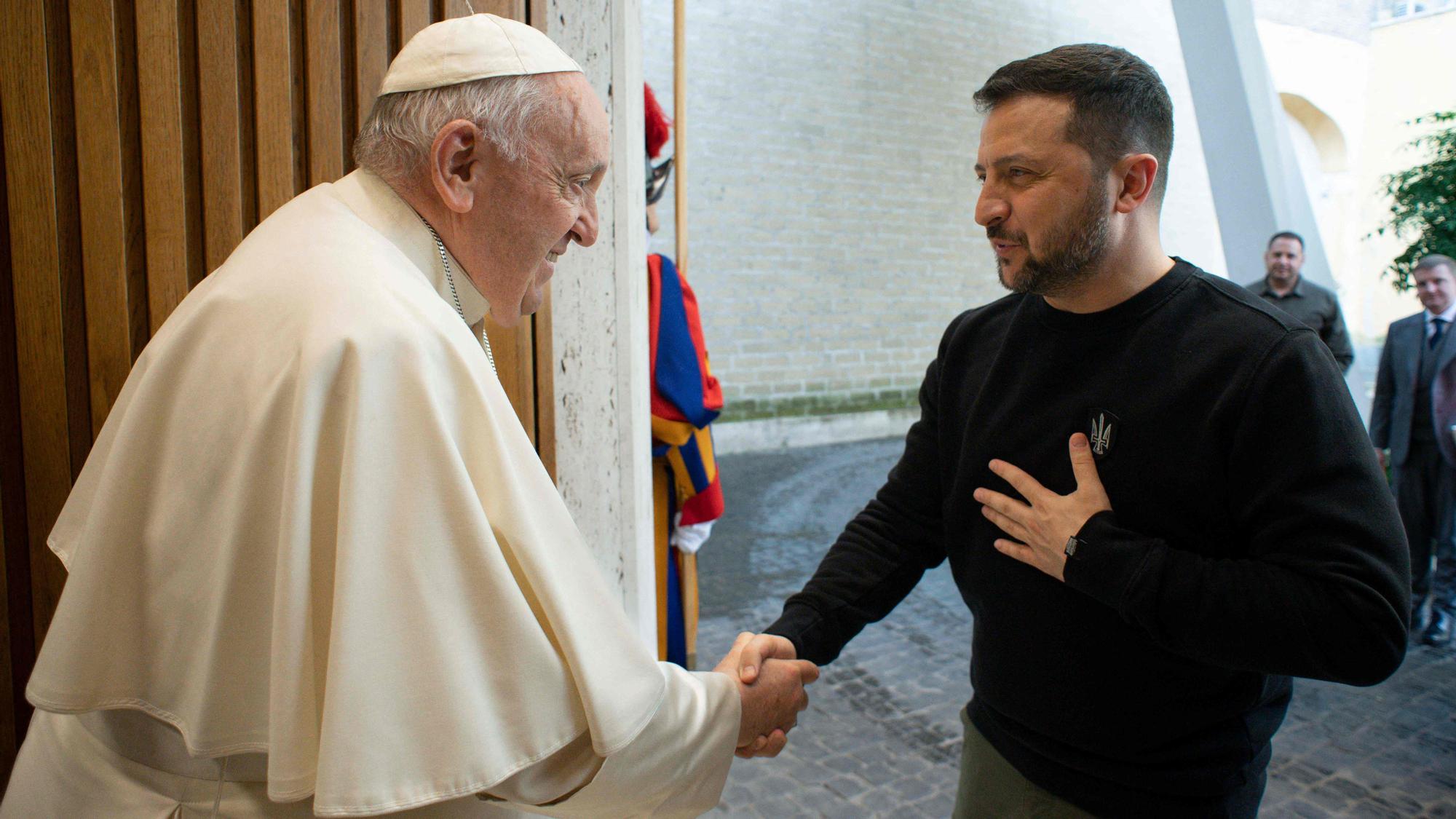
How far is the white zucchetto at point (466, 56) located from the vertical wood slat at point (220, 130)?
83cm

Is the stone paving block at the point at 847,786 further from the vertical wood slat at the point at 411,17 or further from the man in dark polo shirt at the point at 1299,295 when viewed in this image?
the man in dark polo shirt at the point at 1299,295

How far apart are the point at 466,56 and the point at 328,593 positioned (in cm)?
79

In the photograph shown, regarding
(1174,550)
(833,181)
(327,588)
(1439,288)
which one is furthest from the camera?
(833,181)

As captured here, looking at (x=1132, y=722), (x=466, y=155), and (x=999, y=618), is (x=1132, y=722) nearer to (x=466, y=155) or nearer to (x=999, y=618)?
(x=999, y=618)

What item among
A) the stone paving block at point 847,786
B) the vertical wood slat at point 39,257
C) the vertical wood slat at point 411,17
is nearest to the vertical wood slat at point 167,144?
the vertical wood slat at point 39,257

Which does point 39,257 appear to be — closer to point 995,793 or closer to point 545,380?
point 545,380

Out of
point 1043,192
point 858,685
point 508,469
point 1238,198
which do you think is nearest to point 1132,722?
point 1043,192

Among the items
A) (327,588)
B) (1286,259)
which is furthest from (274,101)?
(1286,259)

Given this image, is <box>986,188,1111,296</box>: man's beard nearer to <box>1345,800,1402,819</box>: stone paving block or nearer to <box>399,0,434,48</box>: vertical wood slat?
<box>399,0,434,48</box>: vertical wood slat

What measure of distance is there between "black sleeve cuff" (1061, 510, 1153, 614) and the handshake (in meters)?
0.51

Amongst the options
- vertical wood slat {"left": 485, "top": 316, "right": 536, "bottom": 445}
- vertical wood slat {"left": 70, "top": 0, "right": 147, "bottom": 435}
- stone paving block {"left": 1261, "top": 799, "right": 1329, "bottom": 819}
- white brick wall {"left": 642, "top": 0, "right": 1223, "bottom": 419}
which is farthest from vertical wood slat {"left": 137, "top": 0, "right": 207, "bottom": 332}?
white brick wall {"left": 642, "top": 0, "right": 1223, "bottom": 419}

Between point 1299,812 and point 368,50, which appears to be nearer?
point 368,50

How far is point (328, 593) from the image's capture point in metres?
1.15

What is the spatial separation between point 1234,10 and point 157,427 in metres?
7.58
